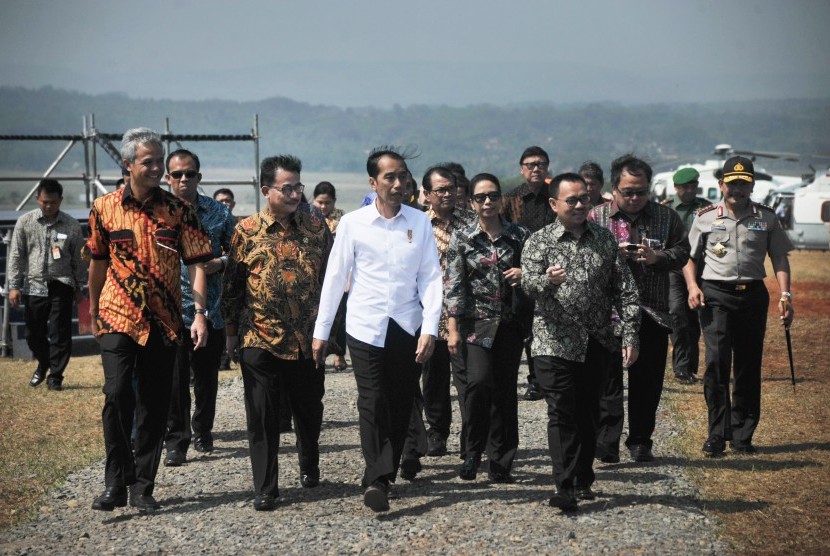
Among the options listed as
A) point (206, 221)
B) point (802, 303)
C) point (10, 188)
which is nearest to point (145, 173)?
point (206, 221)

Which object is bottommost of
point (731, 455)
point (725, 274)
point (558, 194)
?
point (731, 455)

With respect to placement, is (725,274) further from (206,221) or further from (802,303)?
(802,303)

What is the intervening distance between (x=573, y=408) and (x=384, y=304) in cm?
127

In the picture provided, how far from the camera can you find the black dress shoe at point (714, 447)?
26.7 ft

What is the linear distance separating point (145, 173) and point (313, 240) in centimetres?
111

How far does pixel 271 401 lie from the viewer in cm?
692

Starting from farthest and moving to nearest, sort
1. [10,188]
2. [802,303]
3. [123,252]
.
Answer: [10,188]
[802,303]
[123,252]

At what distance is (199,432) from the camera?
334 inches

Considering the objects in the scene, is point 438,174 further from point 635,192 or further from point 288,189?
point 288,189

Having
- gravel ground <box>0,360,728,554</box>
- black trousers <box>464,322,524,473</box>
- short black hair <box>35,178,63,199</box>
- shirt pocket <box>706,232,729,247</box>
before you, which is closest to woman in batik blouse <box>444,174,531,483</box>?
black trousers <box>464,322,524,473</box>

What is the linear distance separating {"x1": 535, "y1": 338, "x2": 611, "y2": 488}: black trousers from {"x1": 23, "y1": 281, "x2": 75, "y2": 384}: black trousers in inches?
274

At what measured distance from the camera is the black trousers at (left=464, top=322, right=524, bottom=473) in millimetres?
7352

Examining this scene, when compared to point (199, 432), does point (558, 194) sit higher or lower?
higher

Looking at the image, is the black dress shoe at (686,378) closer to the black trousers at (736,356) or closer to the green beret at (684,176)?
the green beret at (684,176)
